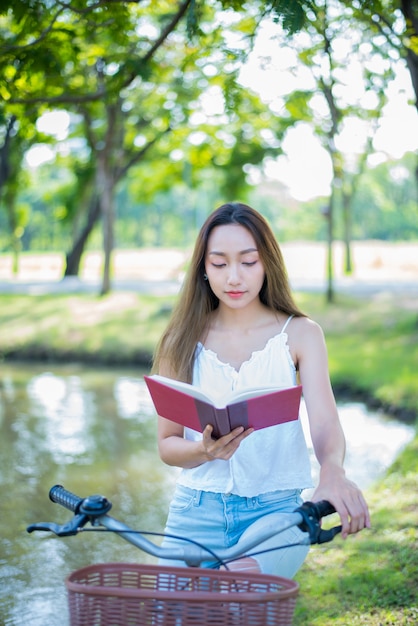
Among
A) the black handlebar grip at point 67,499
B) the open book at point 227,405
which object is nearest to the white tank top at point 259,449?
the open book at point 227,405

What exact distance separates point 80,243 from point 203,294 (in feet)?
77.1

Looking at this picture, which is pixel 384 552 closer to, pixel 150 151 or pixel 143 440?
pixel 143 440

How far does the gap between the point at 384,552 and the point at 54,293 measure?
58.7ft

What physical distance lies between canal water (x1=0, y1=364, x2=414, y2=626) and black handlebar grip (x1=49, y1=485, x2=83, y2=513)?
2.36 metres

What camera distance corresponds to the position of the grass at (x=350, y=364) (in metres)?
4.23

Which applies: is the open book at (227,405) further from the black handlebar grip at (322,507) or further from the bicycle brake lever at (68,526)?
the bicycle brake lever at (68,526)

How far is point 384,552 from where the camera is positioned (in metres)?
4.88

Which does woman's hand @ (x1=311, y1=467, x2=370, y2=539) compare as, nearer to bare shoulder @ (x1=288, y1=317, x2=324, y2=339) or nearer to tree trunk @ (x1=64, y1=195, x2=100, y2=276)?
bare shoulder @ (x1=288, y1=317, x2=324, y2=339)

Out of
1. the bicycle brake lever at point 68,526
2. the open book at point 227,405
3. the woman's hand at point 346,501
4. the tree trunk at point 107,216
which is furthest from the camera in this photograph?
the tree trunk at point 107,216

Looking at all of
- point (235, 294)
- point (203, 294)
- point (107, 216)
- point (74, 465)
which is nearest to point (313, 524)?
point (235, 294)

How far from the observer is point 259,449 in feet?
9.45

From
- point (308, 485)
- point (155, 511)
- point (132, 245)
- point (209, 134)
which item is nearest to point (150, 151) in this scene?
point (209, 134)

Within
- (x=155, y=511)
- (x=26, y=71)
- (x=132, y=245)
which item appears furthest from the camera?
(x=132, y=245)

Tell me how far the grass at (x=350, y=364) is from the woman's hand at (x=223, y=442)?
1.78m
